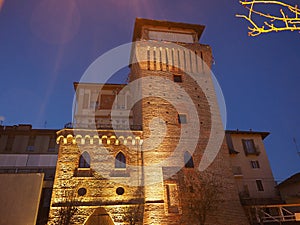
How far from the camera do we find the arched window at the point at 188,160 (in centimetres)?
1813

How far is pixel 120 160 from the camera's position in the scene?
17.5 meters

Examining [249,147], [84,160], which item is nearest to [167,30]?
[249,147]

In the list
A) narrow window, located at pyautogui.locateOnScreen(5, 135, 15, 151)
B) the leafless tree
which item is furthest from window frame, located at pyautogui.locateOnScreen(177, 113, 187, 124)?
narrow window, located at pyautogui.locateOnScreen(5, 135, 15, 151)

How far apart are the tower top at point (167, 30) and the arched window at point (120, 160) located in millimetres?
12787

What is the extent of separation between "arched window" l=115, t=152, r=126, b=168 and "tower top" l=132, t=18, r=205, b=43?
1279 cm

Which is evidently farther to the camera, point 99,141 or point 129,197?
point 99,141

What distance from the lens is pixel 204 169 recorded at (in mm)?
18172

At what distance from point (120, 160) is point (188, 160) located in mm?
5464

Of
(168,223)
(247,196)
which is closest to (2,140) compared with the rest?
(168,223)

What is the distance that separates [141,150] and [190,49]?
1181 cm

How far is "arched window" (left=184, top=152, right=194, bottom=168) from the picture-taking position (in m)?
18.1

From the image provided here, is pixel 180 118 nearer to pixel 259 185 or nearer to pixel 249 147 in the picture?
pixel 249 147

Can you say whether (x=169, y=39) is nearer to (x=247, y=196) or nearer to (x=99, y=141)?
(x=99, y=141)

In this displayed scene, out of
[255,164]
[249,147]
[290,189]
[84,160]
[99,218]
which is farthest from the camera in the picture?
[249,147]
